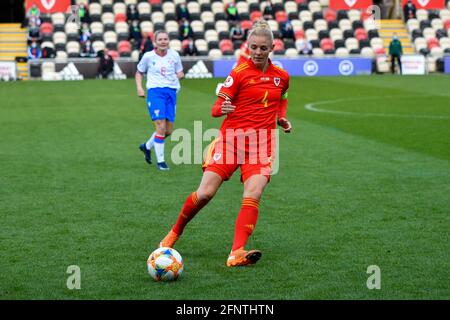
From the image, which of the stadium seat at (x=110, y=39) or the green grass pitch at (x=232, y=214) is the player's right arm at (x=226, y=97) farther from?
the stadium seat at (x=110, y=39)

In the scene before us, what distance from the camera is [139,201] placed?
449 inches

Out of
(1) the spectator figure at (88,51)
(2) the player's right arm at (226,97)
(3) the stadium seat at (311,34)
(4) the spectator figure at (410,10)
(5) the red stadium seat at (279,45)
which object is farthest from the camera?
(4) the spectator figure at (410,10)

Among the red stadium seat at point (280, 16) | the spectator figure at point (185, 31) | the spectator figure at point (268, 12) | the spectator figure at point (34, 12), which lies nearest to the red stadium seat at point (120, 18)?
the spectator figure at point (185, 31)

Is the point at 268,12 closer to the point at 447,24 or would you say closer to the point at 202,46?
the point at 202,46

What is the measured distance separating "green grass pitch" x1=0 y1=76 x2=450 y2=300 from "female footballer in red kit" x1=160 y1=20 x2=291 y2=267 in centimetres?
45

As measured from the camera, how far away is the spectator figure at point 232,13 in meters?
44.6

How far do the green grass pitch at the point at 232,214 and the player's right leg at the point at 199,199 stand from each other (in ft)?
0.76

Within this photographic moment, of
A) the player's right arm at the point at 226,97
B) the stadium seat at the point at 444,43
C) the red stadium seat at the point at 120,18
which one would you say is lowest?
the stadium seat at the point at 444,43

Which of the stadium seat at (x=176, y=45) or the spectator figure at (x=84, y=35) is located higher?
the spectator figure at (x=84, y=35)

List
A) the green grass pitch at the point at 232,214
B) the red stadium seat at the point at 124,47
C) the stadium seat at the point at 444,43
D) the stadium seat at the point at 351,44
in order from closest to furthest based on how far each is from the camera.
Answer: the green grass pitch at the point at 232,214
the red stadium seat at the point at 124,47
the stadium seat at the point at 351,44
the stadium seat at the point at 444,43

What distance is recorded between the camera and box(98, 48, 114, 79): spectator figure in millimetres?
38769

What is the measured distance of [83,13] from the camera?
42.9m

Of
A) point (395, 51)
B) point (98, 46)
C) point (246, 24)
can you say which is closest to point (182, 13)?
point (246, 24)

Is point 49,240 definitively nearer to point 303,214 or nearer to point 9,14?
point 303,214
